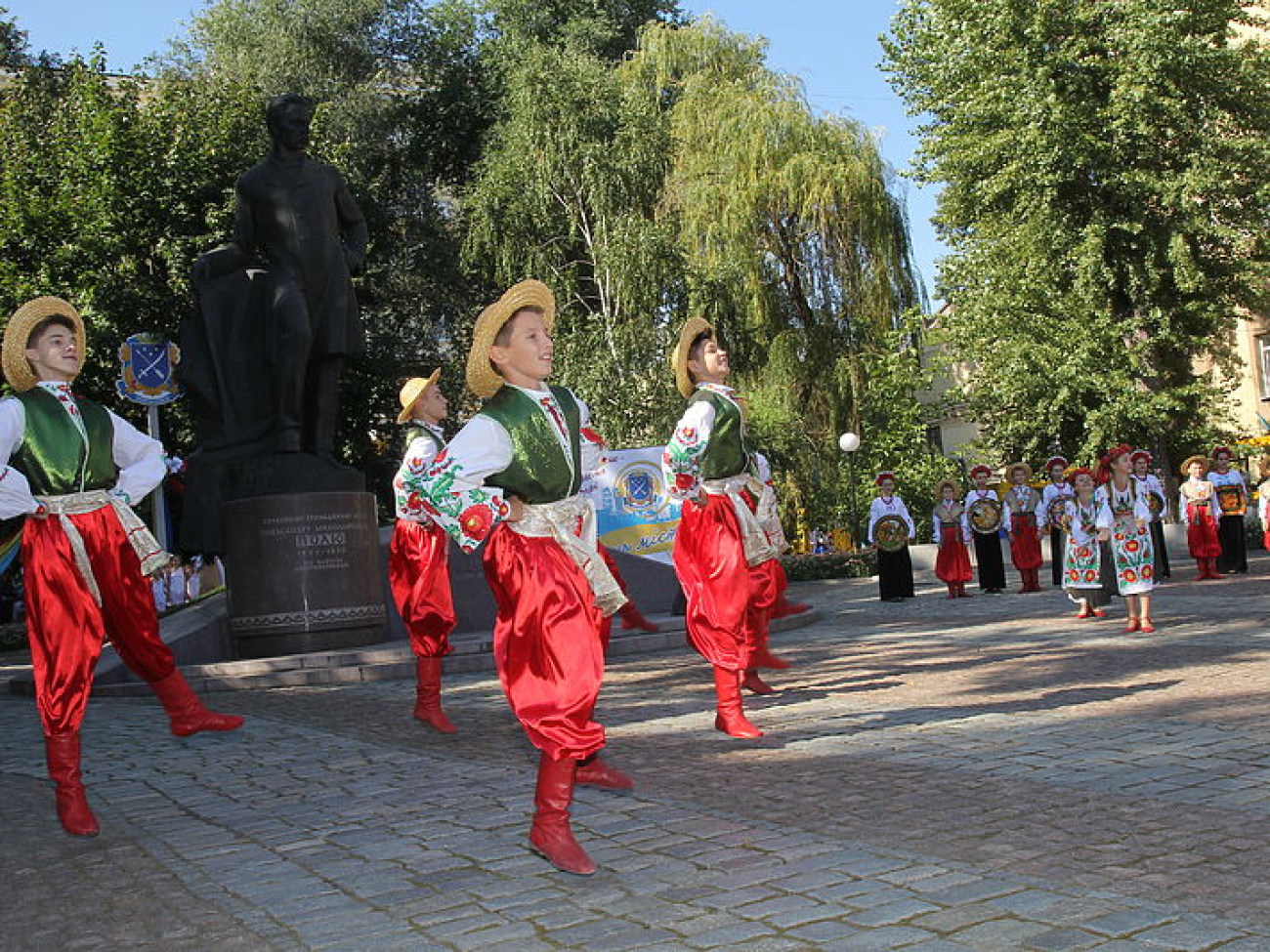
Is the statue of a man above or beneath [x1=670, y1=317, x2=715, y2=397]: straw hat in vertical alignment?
above

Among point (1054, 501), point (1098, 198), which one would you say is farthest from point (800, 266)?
point (1054, 501)

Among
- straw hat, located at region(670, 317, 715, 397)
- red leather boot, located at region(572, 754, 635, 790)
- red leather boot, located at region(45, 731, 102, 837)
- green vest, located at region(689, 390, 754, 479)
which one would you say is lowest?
red leather boot, located at region(572, 754, 635, 790)

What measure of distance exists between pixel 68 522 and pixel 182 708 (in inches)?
72.1

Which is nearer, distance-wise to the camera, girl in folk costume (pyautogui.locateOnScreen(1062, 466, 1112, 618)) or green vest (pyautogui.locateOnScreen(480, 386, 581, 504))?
green vest (pyautogui.locateOnScreen(480, 386, 581, 504))

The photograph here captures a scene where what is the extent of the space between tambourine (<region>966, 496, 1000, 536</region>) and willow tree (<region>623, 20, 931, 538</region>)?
11.0 metres

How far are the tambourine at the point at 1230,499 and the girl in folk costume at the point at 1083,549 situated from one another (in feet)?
24.1

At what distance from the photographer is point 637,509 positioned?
22.1 meters

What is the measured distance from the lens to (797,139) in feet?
109

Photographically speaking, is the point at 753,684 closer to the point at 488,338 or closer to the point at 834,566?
the point at 488,338

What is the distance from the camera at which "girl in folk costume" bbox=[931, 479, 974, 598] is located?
21.5 m

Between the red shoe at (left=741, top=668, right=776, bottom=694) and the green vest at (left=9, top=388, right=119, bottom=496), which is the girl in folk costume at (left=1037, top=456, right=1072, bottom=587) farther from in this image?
the green vest at (left=9, top=388, right=119, bottom=496)

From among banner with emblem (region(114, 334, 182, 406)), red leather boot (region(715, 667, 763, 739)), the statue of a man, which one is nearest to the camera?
red leather boot (region(715, 667, 763, 739))

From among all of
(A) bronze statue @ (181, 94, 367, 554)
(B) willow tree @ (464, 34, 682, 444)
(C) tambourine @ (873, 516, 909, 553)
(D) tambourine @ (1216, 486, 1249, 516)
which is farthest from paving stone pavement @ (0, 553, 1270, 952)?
(B) willow tree @ (464, 34, 682, 444)

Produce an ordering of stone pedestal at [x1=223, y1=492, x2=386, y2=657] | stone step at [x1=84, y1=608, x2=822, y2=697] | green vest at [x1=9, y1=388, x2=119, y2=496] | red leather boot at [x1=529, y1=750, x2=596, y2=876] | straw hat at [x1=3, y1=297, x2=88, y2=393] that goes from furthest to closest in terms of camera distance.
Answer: stone pedestal at [x1=223, y1=492, x2=386, y2=657] < stone step at [x1=84, y1=608, x2=822, y2=697] < straw hat at [x1=3, y1=297, x2=88, y2=393] < green vest at [x1=9, y1=388, x2=119, y2=496] < red leather boot at [x1=529, y1=750, x2=596, y2=876]
